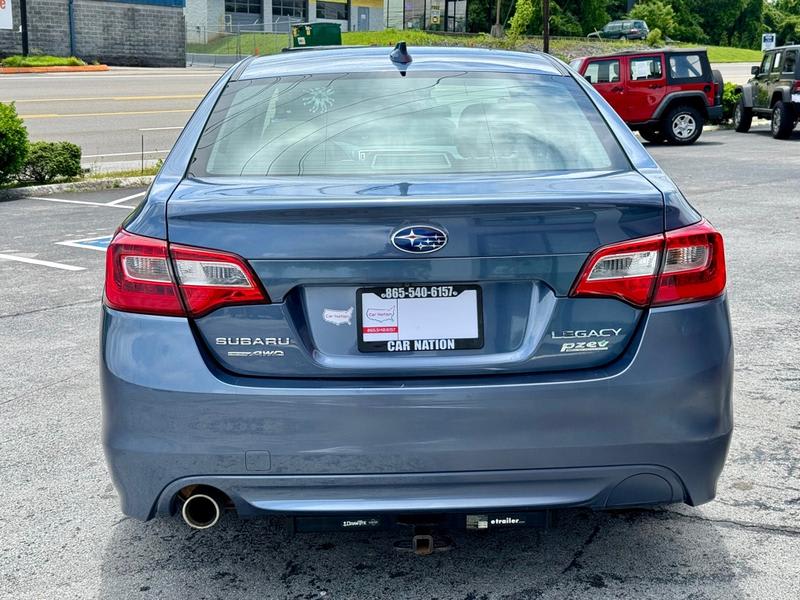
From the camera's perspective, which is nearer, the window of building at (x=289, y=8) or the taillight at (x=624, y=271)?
the taillight at (x=624, y=271)

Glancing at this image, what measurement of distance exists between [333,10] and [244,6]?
27.6ft

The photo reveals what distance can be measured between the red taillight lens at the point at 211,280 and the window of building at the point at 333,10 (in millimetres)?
71392

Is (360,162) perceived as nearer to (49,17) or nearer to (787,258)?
(787,258)

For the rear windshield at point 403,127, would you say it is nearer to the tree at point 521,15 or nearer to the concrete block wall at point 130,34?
the tree at point 521,15

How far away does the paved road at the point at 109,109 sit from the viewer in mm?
19855

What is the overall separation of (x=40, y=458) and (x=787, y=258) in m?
6.75

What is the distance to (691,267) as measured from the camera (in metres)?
2.96

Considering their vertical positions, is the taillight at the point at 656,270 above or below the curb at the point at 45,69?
above

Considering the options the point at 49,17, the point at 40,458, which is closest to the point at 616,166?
the point at 40,458

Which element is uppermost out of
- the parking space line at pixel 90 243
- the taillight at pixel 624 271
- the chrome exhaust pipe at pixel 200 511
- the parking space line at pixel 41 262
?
the taillight at pixel 624 271

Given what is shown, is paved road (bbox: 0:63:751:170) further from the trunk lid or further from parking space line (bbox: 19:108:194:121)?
the trunk lid

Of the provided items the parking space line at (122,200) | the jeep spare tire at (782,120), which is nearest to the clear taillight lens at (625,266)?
the parking space line at (122,200)

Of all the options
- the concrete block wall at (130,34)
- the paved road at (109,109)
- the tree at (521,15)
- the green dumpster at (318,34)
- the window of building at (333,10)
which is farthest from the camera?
the window of building at (333,10)

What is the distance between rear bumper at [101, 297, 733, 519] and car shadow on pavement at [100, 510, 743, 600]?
440mm
